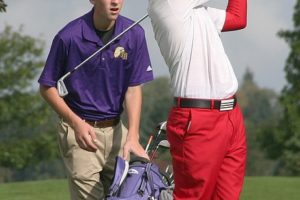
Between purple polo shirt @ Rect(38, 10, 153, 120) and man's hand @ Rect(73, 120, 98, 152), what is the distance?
326mm

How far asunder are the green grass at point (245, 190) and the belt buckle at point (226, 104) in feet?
22.8

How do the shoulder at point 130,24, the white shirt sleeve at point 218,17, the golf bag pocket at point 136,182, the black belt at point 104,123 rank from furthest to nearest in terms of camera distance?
1. the black belt at point 104,123
2. the shoulder at point 130,24
3. the golf bag pocket at point 136,182
4. the white shirt sleeve at point 218,17

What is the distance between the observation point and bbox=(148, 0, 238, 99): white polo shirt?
616 centimetres

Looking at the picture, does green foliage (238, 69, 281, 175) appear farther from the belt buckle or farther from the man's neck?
the belt buckle

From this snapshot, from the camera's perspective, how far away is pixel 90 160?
7.12 meters

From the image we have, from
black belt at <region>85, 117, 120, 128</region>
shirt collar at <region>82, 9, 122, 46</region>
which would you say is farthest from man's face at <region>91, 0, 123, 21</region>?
black belt at <region>85, 117, 120, 128</region>

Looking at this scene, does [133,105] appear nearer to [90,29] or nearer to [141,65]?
[141,65]

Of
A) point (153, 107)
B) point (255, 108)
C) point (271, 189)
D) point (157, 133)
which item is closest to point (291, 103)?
point (271, 189)

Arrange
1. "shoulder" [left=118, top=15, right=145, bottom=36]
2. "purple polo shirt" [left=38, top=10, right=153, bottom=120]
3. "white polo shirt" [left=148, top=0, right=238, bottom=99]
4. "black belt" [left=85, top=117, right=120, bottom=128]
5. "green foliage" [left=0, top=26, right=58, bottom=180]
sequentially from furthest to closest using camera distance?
1. "green foliage" [left=0, top=26, right=58, bottom=180]
2. "black belt" [left=85, top=117, right=120, bottom=128]
3. "shoulder" [left=118, top=15, right=145, bottom=36]
4. "purple polo shirt" [left=38, top=10, right=153, bottom=120]
5. "white polo shirt" [left=148, top=0, right=238, bottom=99]

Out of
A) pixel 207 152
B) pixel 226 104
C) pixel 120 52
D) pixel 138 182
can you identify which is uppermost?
pixel 120 52

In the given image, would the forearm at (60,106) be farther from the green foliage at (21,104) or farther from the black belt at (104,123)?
the green foliage at (21,104)

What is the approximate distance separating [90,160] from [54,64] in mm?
729

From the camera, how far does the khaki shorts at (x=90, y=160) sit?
23.3 feet

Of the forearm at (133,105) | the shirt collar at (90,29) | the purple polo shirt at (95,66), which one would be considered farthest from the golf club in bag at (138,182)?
the shirt collar at (90,29)
